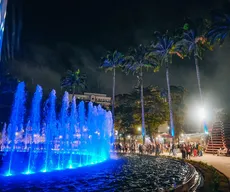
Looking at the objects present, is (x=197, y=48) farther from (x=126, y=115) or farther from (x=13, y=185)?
(x=13, y=185)

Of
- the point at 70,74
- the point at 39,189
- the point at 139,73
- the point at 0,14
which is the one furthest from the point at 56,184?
the point at 70,74

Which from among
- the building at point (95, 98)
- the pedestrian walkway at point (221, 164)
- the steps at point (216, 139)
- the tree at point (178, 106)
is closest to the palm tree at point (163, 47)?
the tree at point (178, 106)

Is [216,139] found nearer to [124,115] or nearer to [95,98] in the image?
[124,115]

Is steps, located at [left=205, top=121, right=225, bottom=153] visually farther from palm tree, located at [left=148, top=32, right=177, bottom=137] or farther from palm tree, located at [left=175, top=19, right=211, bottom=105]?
palm tree, located at [left=148, top=32, right=177, bottom=137]

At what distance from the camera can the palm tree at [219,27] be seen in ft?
102

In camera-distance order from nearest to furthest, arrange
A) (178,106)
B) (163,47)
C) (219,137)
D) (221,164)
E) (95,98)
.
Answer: (221,164) < (219,137) < (163,47) < (178,106) < (95,98)

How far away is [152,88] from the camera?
53125 millimetres

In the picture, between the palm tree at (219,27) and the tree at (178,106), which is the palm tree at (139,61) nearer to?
the tree at (178,106)

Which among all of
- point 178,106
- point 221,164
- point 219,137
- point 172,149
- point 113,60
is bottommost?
point 221,164

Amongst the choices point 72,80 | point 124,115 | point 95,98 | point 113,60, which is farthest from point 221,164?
point 95,98

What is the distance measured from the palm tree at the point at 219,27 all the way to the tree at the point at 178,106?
20027 millimetres

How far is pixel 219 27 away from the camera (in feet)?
103

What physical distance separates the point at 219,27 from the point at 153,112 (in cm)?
2399

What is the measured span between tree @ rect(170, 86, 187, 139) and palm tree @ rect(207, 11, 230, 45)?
20027mm
